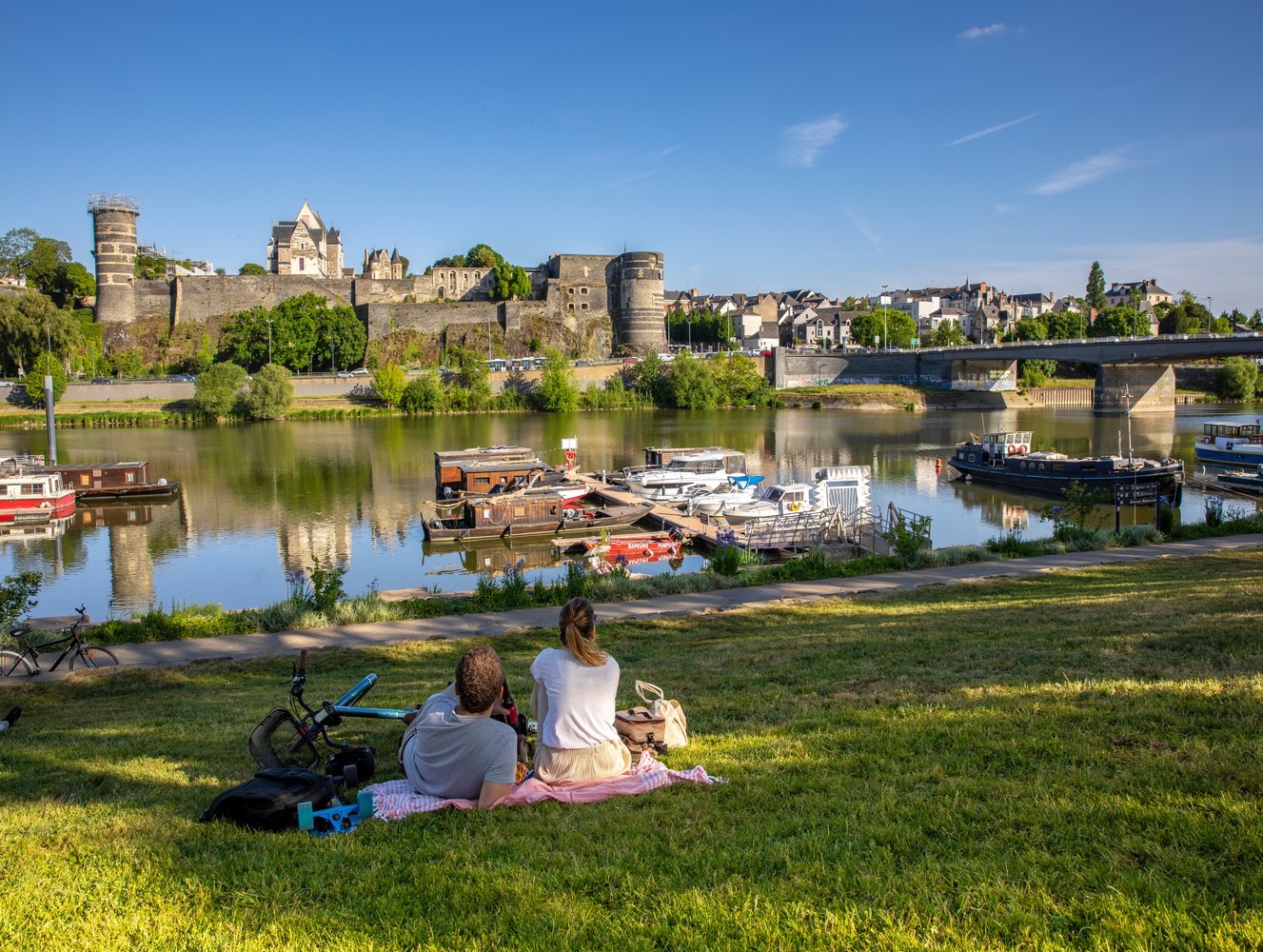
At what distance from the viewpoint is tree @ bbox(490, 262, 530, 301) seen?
110m

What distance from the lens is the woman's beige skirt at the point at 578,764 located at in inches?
228

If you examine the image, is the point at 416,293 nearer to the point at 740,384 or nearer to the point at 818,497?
the point at 740,384

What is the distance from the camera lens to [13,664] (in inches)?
427

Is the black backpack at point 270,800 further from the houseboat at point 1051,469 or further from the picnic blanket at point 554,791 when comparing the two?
the houseboat at point 1051,469

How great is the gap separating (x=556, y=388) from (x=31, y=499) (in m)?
56.1

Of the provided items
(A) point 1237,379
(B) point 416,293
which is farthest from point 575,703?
(A) point 1237,379

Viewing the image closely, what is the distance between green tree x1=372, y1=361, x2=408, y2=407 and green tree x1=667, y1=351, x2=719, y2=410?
2734 centimetres

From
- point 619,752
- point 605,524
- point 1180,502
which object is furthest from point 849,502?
→ point 619,752

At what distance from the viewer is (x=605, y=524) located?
107 feet

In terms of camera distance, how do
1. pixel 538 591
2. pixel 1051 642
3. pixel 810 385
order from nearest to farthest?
1. pixel 1051 642
2. pixel 538 591
3. pixel 810 385

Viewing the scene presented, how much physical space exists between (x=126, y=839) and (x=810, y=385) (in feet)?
346

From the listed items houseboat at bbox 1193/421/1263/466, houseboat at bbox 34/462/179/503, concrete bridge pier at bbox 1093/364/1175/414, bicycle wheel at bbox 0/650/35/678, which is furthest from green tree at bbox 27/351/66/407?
concrete bridge pier at bbox 1093/364/1175/414

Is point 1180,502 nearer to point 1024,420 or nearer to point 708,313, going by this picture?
point 1024,420

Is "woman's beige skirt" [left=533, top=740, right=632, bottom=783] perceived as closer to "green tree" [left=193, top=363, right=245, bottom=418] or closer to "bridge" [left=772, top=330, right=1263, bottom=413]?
"green tree" [left=193, top=363, right=245, bottom=418]
